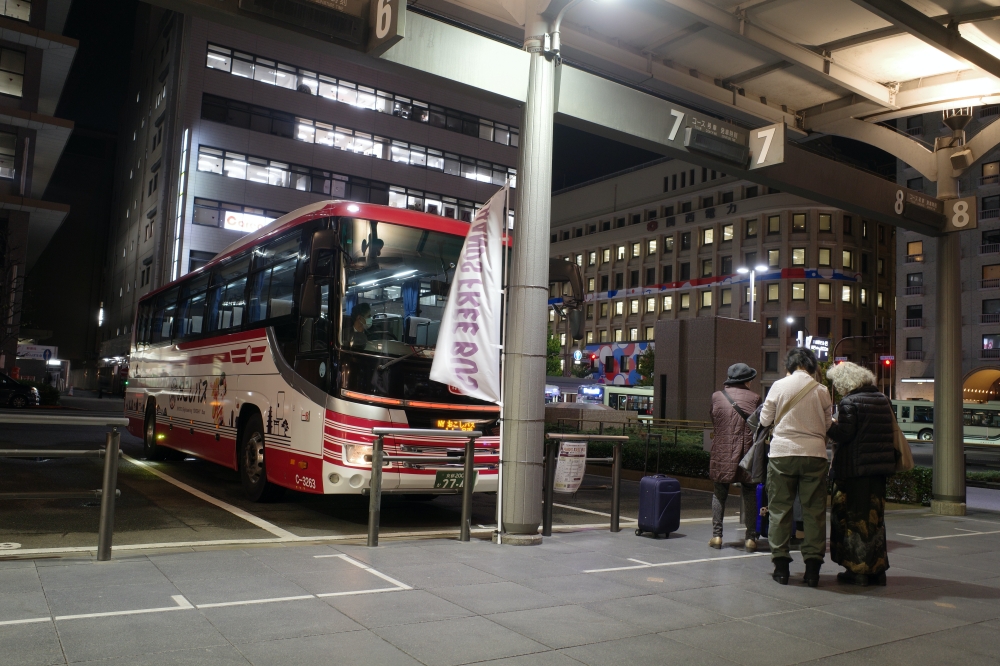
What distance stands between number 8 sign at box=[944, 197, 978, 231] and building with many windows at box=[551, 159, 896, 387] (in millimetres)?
56282

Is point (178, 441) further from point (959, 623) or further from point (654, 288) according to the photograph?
point (654, 288)

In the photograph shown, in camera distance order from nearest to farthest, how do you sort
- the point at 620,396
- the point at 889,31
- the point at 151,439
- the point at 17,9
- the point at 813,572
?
the point at 813,572, the point at 889,31, the point at 151,439, the point at 17,9, the point at 620,396

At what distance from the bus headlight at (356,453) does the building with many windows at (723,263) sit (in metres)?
63.4

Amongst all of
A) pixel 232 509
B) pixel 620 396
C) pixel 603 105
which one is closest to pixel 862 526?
pixel 603 105

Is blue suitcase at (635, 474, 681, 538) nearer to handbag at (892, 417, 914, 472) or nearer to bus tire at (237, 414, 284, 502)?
handbag at (892, 417, 914, 472)

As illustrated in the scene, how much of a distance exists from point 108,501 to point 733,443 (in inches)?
238

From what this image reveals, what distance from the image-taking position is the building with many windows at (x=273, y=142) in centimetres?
4797

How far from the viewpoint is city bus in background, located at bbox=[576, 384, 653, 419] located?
63006 millimetres

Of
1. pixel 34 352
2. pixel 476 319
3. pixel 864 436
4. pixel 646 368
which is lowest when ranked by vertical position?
pixel 864 436

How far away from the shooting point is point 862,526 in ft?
23.3

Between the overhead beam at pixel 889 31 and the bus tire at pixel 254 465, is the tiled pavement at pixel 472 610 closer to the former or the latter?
the bus tire at pixel 254 465

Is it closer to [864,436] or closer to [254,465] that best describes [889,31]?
[864,436]

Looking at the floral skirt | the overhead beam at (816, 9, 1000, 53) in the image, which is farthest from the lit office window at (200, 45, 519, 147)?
the floral skirt

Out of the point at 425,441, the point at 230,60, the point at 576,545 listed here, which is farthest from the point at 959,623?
the point at 230,60
